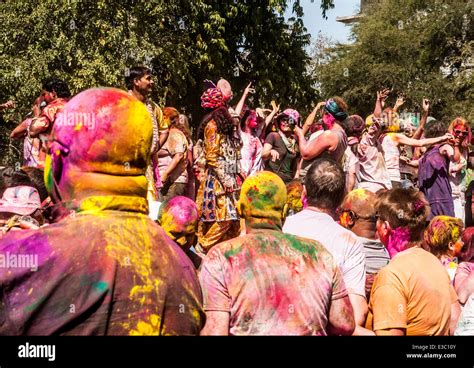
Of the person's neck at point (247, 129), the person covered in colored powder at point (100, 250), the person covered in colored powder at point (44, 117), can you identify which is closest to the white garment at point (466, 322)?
the person covered in colored powder at point (100, 250)

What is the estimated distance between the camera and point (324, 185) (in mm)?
5289

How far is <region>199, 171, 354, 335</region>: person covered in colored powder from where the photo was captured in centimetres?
399

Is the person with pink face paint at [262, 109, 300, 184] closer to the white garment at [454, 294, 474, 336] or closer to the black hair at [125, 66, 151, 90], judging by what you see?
the black hair at [125, 66, 151, 90]

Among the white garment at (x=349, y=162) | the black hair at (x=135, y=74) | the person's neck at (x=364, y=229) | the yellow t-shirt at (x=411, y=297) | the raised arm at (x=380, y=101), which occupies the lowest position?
the yellow t-shirt at (x=411, y=297)

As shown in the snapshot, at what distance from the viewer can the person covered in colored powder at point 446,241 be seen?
6660 mm

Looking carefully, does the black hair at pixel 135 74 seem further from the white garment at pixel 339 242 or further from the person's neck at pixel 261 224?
the person's neck at pixel 261 224

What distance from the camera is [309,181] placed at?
17.5 feet

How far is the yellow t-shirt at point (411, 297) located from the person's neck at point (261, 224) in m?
0.92

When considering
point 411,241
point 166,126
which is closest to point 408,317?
point 411,241

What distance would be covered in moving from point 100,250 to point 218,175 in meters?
7.17

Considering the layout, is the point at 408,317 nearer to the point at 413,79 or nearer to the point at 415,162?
the point at 415,162

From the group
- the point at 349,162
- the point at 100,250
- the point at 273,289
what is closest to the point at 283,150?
the point at 349,162

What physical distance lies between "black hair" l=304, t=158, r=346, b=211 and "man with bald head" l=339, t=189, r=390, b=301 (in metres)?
0.86

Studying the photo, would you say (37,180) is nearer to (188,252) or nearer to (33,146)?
(188,252)
